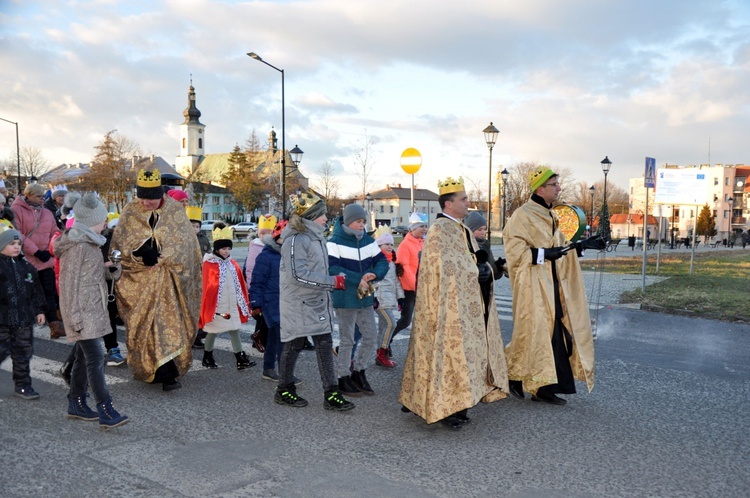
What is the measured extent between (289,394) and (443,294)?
5.64 ft

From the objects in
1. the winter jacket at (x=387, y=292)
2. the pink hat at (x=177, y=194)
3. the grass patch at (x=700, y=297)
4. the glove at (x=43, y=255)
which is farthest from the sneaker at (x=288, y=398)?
the grass patch at (x=700, y=297)

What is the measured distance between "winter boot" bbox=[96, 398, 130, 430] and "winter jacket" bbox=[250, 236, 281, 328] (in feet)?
6.30

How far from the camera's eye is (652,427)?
5.08m

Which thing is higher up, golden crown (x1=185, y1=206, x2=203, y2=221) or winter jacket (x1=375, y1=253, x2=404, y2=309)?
golden crown (x1=185, y1=206, x2=203, y2=221)

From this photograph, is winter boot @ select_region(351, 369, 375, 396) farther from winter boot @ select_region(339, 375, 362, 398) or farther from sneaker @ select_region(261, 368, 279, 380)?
sneaker @ select_region(261, 368, 279, 380)

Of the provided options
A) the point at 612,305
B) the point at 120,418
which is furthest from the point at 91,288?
the point at 612,305

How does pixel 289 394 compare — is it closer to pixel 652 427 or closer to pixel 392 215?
pixel 652 427

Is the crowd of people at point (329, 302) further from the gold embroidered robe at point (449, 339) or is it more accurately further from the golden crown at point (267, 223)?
the golden crown at point (267, 223)

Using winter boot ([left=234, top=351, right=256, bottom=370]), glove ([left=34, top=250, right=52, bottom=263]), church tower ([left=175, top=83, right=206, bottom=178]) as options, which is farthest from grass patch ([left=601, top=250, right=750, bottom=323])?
church tower ([left=175, top=83, right=206, bottom=178])

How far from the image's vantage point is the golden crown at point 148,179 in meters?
6.15

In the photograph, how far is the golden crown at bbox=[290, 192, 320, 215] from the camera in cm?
571

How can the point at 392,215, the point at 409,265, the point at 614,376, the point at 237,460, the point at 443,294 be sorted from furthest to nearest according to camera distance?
the point at 392,215, the point at 409,265, the point at 614,376, the point at 443,294, the point at 237,460

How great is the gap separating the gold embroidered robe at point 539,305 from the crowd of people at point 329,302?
0.01m

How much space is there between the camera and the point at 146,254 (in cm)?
618
